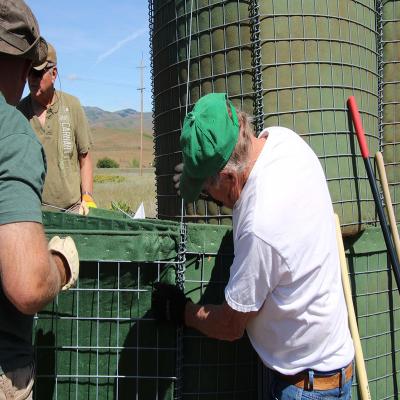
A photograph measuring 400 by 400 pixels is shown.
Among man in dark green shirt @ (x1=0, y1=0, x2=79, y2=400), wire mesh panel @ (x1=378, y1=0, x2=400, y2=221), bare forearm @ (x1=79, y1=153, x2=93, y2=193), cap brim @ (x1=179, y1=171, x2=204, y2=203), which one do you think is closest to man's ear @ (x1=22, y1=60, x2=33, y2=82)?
man in dark green shirt @ (x1=0, y1=0, x2=79, y2=400)

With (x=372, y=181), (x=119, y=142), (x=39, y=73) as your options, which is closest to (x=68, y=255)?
(x=372, y=181)

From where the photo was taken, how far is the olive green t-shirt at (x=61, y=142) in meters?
4.45

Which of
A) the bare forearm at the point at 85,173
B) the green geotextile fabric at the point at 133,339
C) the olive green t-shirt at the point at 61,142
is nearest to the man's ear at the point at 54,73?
Result: the olive green t-shirt at the point at 61,142

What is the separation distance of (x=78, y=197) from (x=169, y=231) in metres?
2.22

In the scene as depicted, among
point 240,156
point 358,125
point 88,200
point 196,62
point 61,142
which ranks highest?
point 196,62

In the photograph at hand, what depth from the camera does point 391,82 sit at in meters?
3.96

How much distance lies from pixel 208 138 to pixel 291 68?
134 centimetres

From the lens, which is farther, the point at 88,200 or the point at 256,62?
the point at 88,200

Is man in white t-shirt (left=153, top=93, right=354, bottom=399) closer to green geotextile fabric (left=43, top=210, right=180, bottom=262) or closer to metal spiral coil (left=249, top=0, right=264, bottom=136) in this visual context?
green geotextile fabric (left=43, top=210, right=180, bottom=262)

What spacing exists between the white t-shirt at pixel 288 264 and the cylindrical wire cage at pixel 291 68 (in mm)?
930

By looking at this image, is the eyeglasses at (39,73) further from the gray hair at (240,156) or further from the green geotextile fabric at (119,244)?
the gray hair at (240,156)

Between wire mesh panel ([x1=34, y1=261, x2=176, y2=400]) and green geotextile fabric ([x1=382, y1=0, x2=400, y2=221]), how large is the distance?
2159mm

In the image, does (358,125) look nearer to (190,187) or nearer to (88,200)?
(190,187)

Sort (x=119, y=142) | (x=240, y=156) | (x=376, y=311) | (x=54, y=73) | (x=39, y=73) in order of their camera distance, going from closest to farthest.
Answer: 1. (x=240, y=156)
2. (x=376, y=311)
3. (x=39, y=73)
4. (x=54, y=73)
5. (x=119, y=142)
